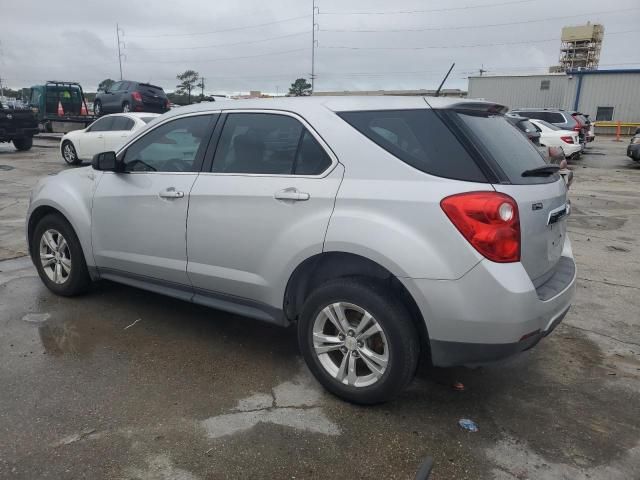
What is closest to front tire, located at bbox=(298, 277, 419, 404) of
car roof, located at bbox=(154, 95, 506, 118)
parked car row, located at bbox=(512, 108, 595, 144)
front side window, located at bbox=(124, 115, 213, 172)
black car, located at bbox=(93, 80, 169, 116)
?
car roof, located at bbox=(154, 95, 506, 118)

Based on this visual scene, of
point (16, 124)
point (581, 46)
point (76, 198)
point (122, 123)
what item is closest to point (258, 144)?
point (76, 198)

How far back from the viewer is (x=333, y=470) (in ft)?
8.43

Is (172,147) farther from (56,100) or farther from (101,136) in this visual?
(56,100)

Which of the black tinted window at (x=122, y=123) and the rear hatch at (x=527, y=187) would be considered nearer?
the rear hatch at (x=527, y=187)

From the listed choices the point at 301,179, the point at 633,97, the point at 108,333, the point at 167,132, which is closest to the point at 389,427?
the point at 301,179

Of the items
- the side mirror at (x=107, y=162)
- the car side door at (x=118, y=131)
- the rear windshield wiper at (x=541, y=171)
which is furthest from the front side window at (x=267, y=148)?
the car side door at (x=118, y=131)

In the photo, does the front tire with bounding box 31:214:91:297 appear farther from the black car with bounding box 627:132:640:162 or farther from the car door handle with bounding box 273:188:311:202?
the black car with bounding box 627:132:640:162

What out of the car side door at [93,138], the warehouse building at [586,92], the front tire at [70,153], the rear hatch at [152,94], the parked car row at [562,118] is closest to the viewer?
the car side door at [93,138]

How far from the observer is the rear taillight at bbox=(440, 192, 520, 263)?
262 centimetres

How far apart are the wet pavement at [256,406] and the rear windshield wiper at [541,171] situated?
1.23 m

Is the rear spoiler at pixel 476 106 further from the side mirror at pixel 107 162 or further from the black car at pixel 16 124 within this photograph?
the black car at pixel 16 124

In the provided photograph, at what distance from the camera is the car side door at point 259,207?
3.08 meters

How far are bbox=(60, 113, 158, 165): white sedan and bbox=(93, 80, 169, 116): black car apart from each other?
24.5 ft

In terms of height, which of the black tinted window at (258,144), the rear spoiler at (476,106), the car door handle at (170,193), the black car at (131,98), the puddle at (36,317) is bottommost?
the puddle at (36,317)
